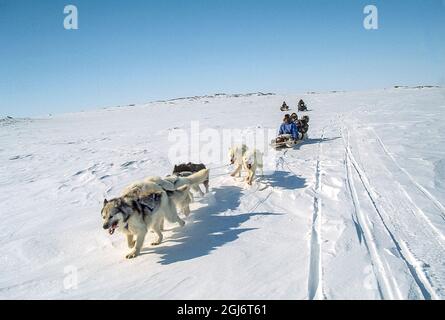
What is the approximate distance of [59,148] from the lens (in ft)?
52.4

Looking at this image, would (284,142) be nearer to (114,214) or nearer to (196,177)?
(196,177)

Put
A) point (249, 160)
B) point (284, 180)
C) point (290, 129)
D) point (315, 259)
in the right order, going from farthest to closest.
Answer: point (290, 129) < point (284, 180) < point (249, 160) < point (315, 259)

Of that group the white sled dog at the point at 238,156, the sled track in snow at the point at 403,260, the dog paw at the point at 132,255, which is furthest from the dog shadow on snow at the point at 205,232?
the sled track in snow at the point at 403,260

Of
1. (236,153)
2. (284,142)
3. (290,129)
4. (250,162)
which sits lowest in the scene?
(250,162)

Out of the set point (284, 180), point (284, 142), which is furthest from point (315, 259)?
point (284, 142)

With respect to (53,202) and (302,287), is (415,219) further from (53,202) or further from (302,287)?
(53,202)

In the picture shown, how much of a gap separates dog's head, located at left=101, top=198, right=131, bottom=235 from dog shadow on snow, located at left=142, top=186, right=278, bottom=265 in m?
0.76

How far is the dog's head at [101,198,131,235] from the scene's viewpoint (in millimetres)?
4582

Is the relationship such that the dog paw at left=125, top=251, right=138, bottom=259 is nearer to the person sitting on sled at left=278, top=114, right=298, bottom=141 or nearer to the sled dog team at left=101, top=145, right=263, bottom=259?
the sled dog team at left=101, top=145, right=263, bottom=259

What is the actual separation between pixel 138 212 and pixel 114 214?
357mm

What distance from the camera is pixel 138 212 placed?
487cm

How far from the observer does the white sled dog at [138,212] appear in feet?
15.2
